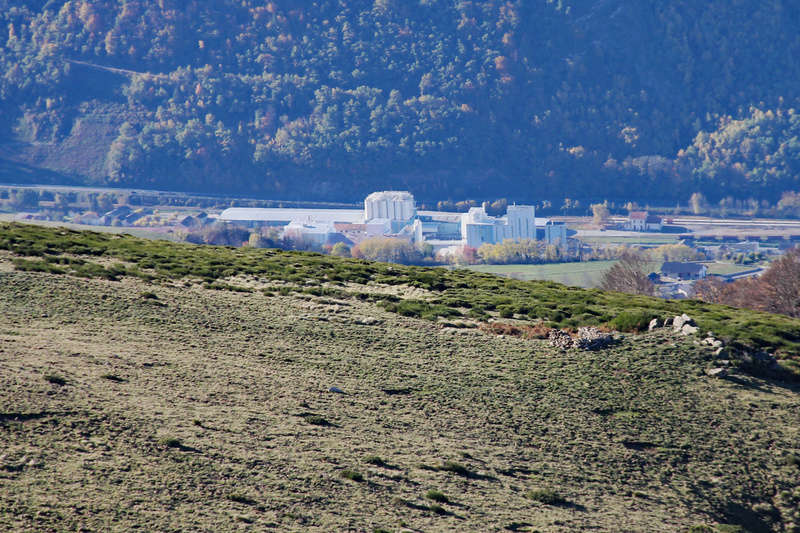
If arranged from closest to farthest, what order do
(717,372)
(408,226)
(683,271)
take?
(717,372)
(683,271)
(408,226)

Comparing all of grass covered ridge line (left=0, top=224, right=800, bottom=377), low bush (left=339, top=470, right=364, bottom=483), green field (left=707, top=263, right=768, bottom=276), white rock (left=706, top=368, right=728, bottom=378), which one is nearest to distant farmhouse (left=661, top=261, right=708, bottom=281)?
green field (left=707, top=263, right=768, bottom=276)

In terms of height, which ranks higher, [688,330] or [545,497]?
[688,330]

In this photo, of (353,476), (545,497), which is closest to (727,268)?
(545,497)

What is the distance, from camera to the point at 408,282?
A: 3231 centimetres

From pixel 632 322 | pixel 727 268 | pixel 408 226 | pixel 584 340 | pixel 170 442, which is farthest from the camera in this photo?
pixel 408 226

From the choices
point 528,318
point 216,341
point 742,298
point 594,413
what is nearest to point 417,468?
point 594,413

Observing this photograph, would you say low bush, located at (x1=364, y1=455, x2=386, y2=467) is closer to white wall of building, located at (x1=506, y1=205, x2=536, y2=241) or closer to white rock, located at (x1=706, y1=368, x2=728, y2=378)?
white rock, located at (x1=706, y1=368, x2=728, y2=378)

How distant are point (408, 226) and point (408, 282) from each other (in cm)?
15118

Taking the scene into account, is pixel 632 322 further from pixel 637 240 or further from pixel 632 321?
pixel 637 240

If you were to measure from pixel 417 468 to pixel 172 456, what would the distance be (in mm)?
4383

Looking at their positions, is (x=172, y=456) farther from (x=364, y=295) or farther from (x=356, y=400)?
(x=364, y=295)

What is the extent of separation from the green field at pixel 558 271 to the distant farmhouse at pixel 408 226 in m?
28.4

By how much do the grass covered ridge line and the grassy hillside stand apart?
3.95 feet

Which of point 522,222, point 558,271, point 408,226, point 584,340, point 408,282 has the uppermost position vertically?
point 522,222
